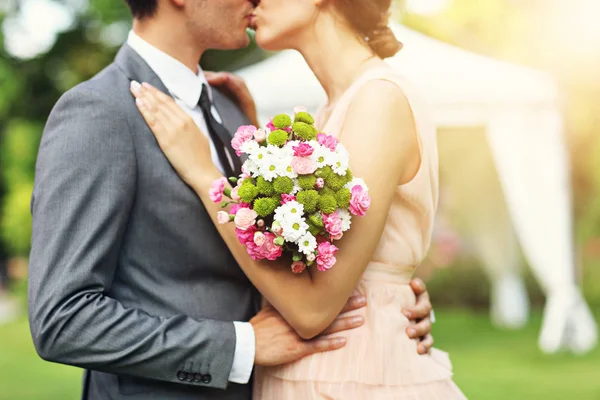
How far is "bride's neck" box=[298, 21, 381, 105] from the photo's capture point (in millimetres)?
2447

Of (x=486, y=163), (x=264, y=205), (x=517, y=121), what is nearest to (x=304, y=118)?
(x=264, y=205)

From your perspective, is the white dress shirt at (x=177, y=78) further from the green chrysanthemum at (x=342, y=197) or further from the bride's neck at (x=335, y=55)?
the green chrysanthemum at (x=342, y=197)

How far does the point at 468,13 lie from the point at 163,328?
1155 centimetres

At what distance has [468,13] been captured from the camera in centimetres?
1280

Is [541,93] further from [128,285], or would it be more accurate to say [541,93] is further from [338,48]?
[128,285]

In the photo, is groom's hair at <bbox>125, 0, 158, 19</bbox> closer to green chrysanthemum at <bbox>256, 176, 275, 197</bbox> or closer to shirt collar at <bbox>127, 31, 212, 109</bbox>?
shirt collar at <bbox>127, 31, 212, 109</bbox>

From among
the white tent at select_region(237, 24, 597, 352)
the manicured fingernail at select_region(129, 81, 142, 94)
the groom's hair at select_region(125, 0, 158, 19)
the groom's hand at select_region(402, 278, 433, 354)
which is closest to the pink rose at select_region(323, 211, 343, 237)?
the groom's hand at select_region(402, 278, 433, 354)

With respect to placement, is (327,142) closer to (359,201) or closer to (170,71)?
(359,201)

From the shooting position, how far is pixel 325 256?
2012 mm

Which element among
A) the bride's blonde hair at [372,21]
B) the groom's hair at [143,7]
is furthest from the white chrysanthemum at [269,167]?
the groom's hair at [143,7]

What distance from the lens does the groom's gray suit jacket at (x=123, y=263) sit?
6.93 feet

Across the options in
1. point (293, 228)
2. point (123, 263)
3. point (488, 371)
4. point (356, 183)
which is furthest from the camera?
point (488, 371)

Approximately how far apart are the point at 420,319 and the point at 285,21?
100cm

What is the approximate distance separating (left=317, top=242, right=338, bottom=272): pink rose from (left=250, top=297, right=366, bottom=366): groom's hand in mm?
327
